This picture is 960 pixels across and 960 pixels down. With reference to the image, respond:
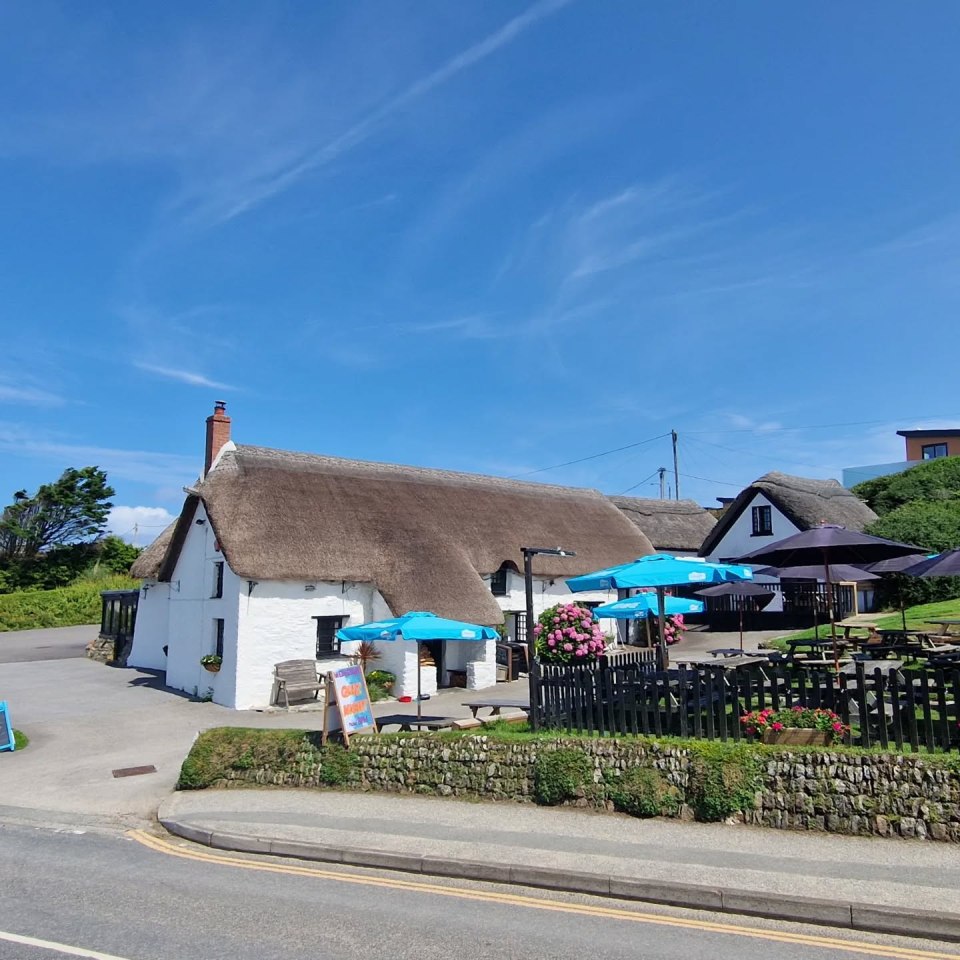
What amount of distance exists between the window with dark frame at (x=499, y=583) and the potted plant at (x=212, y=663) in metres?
9.72

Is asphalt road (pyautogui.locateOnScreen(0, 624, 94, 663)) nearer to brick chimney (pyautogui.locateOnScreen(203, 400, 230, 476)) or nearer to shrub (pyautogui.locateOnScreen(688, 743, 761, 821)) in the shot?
brick chimney (pyautogui.locateOnScreen(203, 400, 230, 476))

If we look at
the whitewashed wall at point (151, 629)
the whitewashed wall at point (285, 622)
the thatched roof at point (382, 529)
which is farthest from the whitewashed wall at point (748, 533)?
the whitewashed wall at point (151, 629)

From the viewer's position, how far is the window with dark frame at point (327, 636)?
2377 centimetres

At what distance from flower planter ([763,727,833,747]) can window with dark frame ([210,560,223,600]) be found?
705 inches

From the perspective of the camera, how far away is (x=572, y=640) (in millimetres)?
19203

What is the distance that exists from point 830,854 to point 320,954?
5.44 meters

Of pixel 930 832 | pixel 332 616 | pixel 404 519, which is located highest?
pixel 404 519

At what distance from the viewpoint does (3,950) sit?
6809 mm

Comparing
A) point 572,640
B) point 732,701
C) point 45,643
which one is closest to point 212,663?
point 572,640

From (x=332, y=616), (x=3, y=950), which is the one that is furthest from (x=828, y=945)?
(x=332, y=616)

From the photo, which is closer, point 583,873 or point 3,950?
point 3,950

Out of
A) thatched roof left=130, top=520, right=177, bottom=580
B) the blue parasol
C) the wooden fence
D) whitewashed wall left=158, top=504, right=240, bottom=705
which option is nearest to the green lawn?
the blue parasol

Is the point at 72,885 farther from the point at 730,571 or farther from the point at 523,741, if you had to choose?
the point at 730,571

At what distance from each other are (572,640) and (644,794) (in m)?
8.91
